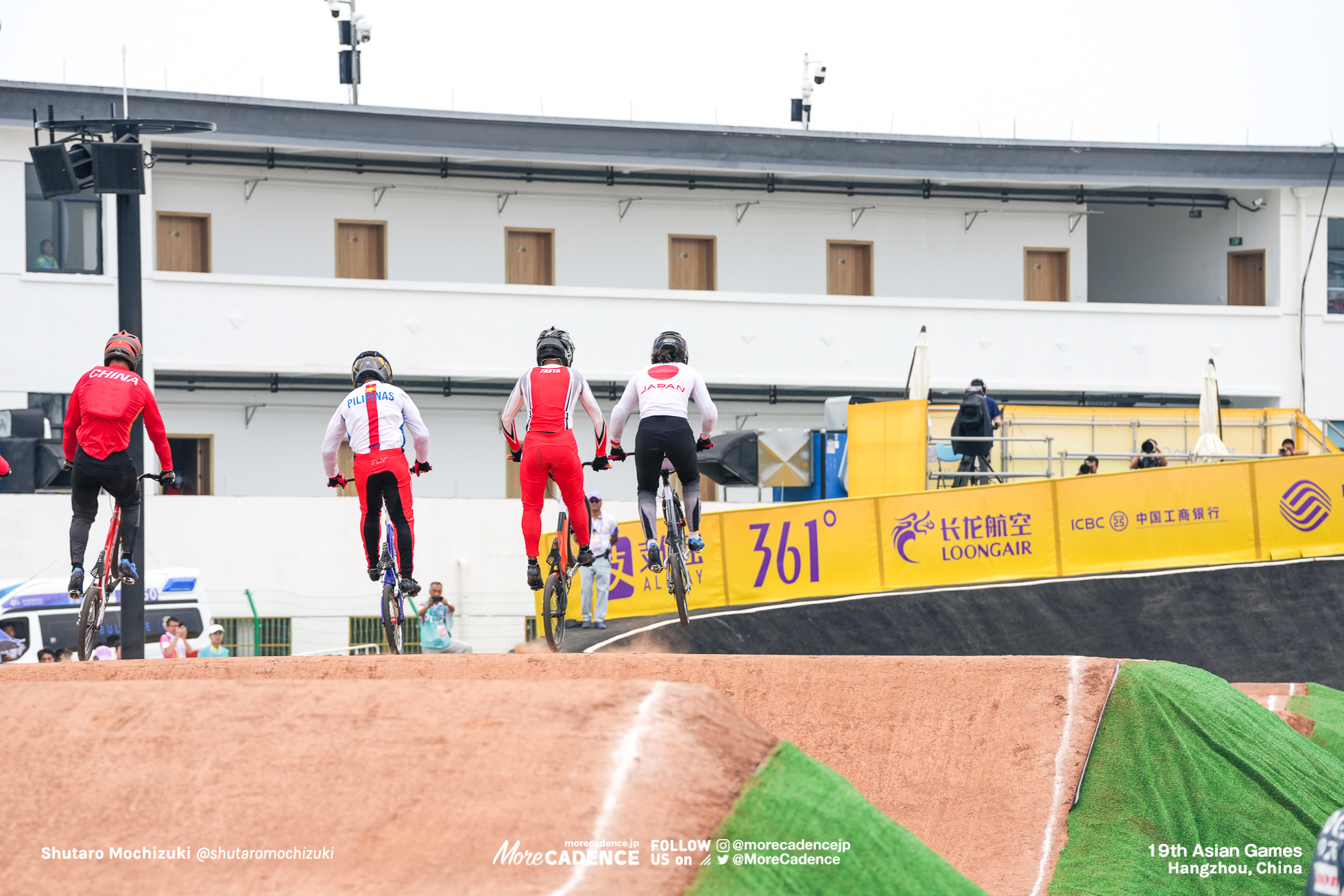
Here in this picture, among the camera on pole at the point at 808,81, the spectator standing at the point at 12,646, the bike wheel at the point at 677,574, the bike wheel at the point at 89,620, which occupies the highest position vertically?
the camera on pole at the point at 808,81

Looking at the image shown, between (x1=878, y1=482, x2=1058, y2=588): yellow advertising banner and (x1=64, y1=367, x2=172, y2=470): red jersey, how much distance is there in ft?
29.7

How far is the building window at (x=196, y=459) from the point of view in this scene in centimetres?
2770

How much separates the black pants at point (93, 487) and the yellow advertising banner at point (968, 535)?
29.8 ft

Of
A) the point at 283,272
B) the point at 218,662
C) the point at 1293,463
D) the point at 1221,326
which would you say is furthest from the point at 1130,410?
the point at 218,662

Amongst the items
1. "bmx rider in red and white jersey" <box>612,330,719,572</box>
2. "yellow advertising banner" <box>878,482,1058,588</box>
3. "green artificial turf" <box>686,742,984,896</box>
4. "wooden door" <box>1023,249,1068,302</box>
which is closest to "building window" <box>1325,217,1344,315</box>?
"wooden door" <box>1023,249,1068,302</box>

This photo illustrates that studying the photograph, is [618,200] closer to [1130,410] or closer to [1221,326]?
[1130,410]

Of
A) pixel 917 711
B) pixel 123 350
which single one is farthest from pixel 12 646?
pixel 917 711

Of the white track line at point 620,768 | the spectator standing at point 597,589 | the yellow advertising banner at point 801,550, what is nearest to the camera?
the white track line at point 620,768

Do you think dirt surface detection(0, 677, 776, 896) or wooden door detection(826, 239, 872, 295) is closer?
dirt surface detection(0, 677, 776, 896)

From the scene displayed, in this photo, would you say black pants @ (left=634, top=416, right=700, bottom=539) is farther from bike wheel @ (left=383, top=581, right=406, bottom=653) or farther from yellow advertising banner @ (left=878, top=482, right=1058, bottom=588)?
yellow advertising banner @ (left=878, top=482, right=1058, bottom=588)

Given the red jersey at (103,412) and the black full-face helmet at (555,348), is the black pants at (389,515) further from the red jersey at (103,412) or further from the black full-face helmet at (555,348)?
the red jersey at (103,412)

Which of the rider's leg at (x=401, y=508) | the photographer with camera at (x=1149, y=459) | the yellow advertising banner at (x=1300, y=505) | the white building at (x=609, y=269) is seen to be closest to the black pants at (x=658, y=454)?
the rider's leg at (x=401, y=508)

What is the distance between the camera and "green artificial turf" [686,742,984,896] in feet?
17.4

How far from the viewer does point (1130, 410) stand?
26.3 m
